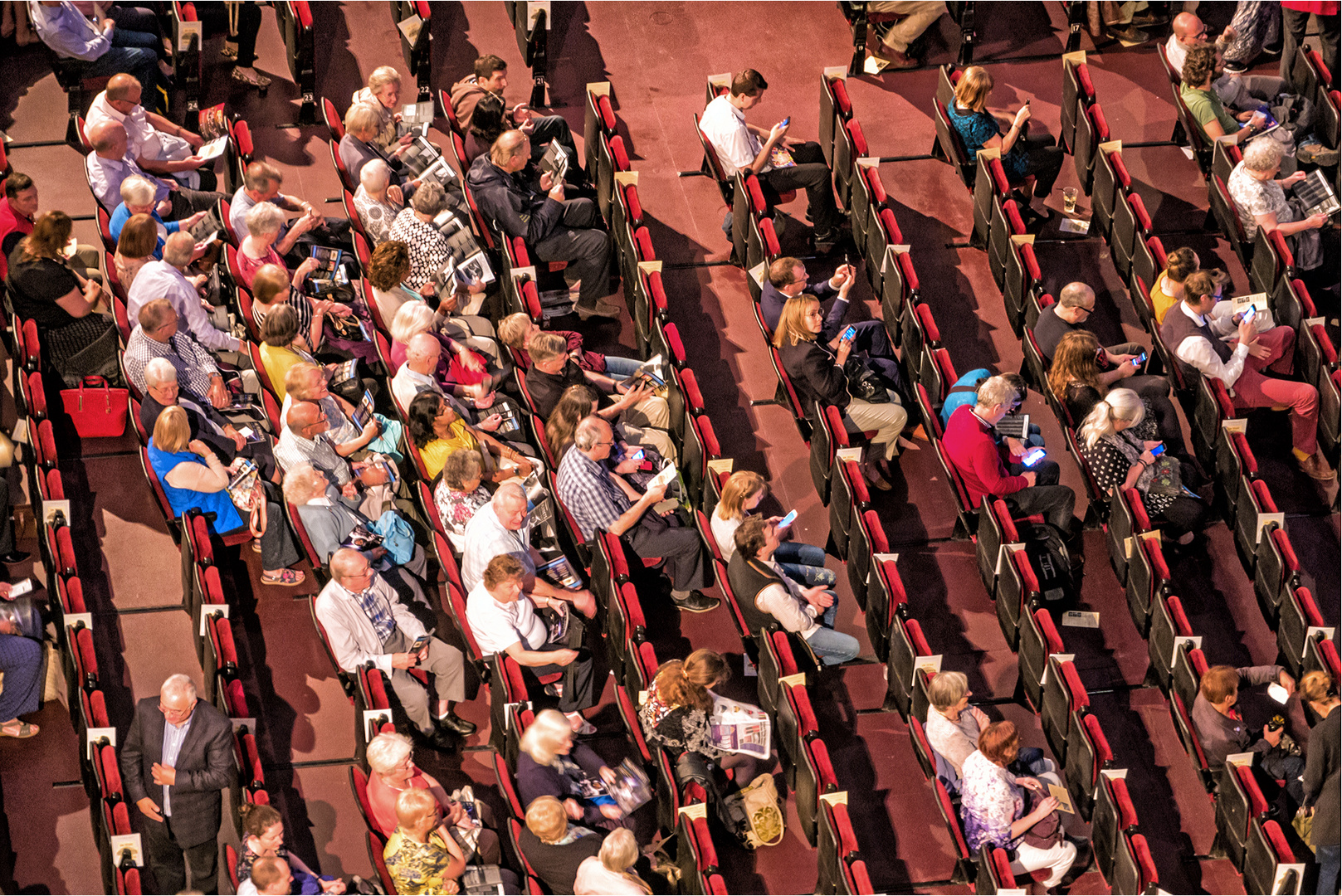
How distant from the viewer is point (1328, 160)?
386 inches

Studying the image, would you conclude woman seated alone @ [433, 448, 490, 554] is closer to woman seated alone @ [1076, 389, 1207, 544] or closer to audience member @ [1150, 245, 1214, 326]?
woman seated alone @ [1076, 389, 1207, 544]

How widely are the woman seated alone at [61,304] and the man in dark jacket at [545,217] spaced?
1958mm

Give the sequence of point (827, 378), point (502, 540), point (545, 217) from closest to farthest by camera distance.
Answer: point (502, 540)
point (827, 378)
point (545, 217)

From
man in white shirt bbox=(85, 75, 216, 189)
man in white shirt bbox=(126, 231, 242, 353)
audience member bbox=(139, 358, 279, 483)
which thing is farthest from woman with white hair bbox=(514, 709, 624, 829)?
man in white shirt bbox=(85, 75, 216, 189)

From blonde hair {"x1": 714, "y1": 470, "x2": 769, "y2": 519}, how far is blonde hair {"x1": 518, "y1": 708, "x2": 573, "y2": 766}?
123 centimetres

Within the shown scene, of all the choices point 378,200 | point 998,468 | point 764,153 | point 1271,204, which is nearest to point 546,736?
point 998,468

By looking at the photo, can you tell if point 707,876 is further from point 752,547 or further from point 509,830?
point 752,547

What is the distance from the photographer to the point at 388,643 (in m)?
7.42

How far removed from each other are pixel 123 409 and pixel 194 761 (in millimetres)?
2249

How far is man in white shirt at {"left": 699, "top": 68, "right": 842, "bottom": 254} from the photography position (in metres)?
9.23

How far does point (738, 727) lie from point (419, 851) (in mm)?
1377

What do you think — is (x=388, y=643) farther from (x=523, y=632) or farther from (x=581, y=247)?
(x=581, y=247)

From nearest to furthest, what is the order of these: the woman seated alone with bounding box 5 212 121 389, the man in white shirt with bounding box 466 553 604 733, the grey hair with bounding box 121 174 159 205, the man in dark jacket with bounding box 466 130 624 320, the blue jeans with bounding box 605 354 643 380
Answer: the man in white shirt with bounding box 466 553 604 733 < the woman seated alone with bounding box 5 212 121 389 < the grey hair with bounding box 121 174 159 205 < the blue jeans with bounding box 605 354 643 380 < the man in dark jacket with bounding box 466 130 624 320

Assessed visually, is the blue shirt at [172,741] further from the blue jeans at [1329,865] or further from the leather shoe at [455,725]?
the blue jeans at [1329,865]
